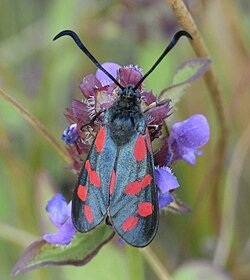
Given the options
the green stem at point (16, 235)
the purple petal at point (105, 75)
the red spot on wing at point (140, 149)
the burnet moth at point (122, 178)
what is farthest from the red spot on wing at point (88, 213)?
the green stem at point (16, 235)

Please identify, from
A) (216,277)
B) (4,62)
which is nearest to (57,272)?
(216,277)

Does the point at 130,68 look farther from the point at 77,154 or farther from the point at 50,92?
the point at 50,92

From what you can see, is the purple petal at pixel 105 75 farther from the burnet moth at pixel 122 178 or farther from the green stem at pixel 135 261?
the green stem at pixel 135 261

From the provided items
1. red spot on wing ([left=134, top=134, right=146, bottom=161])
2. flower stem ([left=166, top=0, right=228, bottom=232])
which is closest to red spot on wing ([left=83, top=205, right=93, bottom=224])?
red spot on wing ([left=134, top=134, right=146, bottom=161])

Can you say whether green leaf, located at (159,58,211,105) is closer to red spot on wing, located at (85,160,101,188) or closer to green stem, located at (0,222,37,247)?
red spot on wing, located at (85,160,101,188)

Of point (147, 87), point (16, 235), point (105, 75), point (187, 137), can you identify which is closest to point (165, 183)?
point (187, 137)
